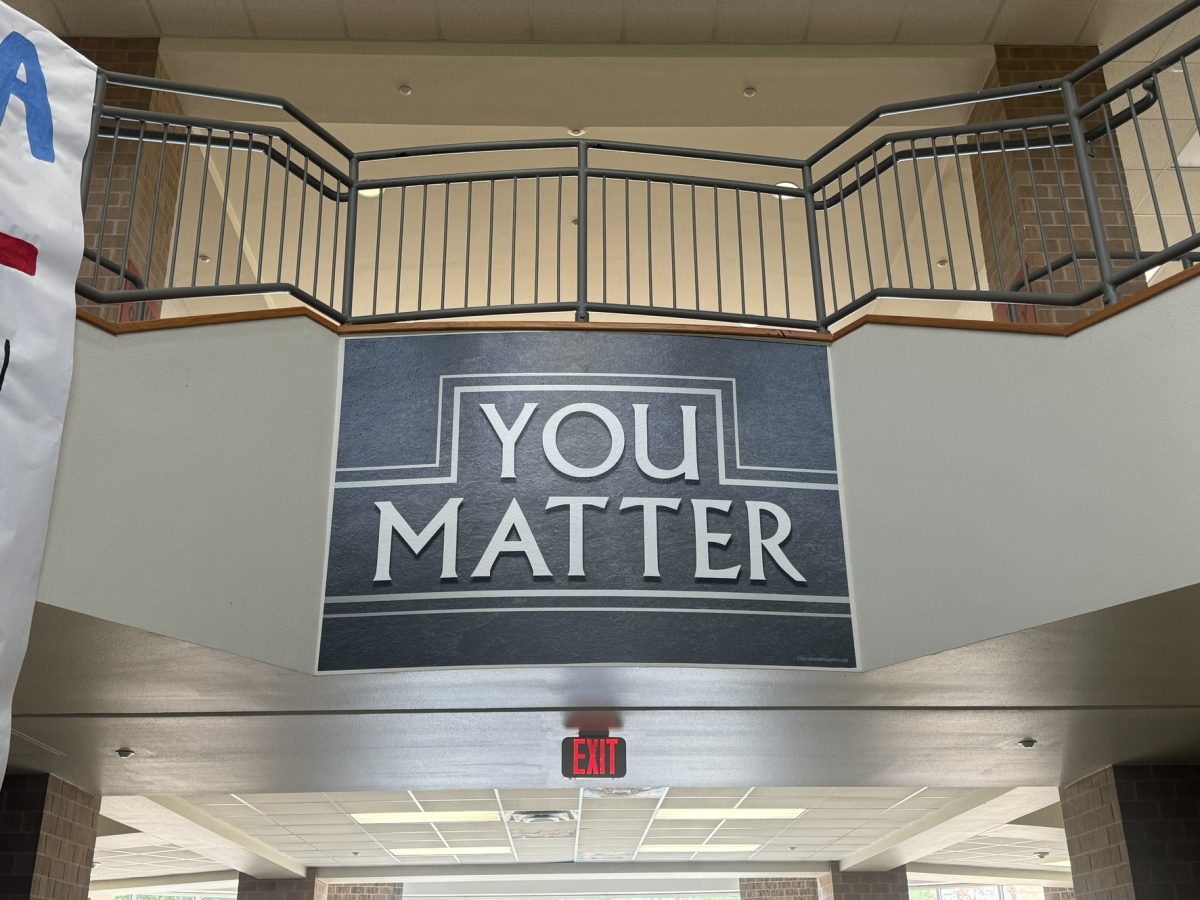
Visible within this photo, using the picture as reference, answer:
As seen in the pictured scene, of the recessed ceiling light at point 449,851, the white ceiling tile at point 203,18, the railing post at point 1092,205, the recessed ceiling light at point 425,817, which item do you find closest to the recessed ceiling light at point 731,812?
the recessed ceiling light at point 425,817

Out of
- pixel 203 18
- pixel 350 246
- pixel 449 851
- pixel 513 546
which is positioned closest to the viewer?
pixel 513 546

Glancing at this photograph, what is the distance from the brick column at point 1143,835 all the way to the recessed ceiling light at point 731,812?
388 cm

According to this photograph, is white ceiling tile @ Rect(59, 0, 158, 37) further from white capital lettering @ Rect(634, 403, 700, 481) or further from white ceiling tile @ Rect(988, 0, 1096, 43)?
white ceiling tile @ Rect(988, 0, 1096, 43)

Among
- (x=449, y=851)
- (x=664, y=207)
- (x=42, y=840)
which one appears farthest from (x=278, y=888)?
(x=664, y=207)

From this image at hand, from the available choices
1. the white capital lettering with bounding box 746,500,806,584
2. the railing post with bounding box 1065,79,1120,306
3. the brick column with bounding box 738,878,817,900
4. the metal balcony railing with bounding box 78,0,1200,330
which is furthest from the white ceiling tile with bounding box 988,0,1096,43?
the brick column with bounding box 738,878,817,900

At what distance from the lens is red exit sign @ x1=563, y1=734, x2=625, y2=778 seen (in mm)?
5957

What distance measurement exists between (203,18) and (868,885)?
42.1ft

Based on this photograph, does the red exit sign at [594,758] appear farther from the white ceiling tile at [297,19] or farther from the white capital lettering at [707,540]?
the white ceiling tile at [297,19]

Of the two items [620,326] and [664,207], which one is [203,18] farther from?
[620,326]

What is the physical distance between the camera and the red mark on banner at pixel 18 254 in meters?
4.04

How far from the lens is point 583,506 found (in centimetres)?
464

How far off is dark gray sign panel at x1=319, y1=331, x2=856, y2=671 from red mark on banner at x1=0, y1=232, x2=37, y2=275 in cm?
128

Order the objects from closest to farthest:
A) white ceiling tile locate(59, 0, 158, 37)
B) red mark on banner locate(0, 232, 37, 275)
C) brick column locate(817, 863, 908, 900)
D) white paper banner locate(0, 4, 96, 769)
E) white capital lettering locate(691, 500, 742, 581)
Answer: white paper banner locate(0, 4, 96, 769), red mark on banner locate(0, 232, 37, 275), white capital lettering locate(691, 500, 742, 581), white ceiling tile locate(59, 0, 158, 37), brick column locate(817, 863, 908, 900)

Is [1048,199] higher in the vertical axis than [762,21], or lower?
lower
